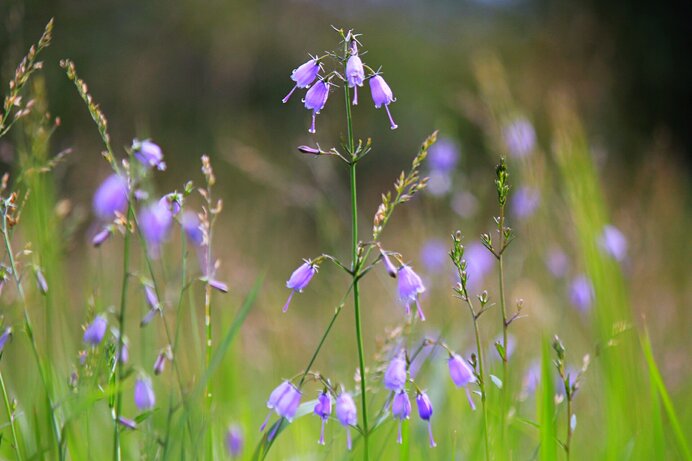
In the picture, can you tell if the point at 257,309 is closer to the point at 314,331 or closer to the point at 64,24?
the point at 314,331

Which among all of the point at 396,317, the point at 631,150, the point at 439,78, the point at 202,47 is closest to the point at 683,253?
the point at 396,317

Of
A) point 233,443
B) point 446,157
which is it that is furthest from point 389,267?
point 446,157

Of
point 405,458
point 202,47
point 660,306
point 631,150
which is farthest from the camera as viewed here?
point 202,47

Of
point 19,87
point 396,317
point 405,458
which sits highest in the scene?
point 396,317

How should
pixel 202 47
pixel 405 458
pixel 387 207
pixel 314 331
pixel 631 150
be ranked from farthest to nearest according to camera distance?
1. pixel 202 47
2. pixel 631 150
3. pixel 314 331
4. pixel 405 458
5. pixel 387 207

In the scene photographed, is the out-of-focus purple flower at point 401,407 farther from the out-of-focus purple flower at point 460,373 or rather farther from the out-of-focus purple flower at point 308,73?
the out-of-focus purple flower at point 308,73

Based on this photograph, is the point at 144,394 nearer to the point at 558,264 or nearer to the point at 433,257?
the point at 433,257
